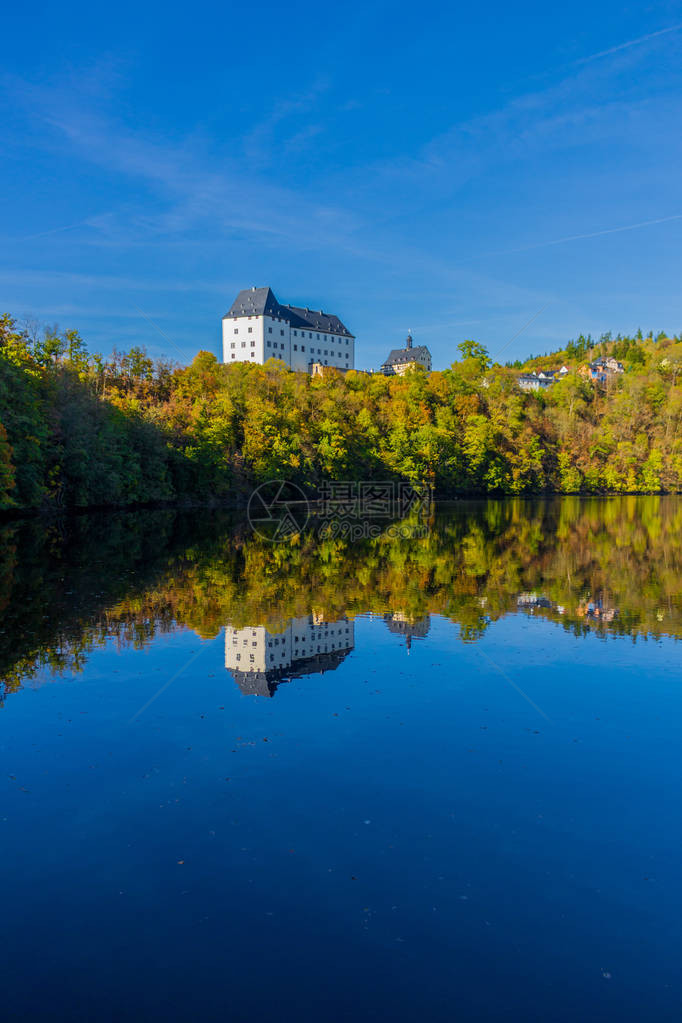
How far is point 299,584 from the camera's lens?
19906mm

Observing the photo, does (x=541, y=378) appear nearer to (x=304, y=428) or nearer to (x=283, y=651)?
(x=304, y=428)

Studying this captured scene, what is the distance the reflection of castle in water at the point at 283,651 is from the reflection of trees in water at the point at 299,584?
22.0 inches

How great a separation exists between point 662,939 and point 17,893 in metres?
5.05

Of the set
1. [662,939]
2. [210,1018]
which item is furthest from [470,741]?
[210,1018]

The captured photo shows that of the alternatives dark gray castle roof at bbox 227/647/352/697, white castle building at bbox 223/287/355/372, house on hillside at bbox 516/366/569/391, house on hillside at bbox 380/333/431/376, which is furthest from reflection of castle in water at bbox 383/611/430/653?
house on hillside at bbox 516/366/569/391

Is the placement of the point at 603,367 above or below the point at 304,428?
above

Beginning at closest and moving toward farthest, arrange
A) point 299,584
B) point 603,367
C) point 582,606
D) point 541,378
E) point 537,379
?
point 582,606 → point 299,584 → point 537,379 → point 603,367 → point 541,378

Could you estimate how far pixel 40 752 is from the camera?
8.38 meters

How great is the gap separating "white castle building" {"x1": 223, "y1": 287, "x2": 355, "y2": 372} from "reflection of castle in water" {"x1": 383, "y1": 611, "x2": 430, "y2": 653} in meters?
110

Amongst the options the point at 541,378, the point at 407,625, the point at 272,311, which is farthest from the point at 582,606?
the point at 541,378
